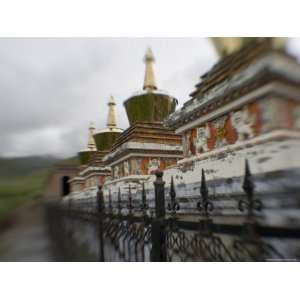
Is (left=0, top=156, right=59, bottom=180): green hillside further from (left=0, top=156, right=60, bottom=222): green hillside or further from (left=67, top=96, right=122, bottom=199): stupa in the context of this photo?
(left=67, top=96, right=122, bottom=199): stupa

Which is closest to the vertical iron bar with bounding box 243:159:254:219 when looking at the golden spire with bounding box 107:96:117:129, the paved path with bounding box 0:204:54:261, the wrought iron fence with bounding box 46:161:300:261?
the wrought iron fence with bounding box 46:161:300:261

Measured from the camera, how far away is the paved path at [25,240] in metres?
1.62

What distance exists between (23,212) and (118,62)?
1160 millimetres

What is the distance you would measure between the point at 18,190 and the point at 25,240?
0.33m

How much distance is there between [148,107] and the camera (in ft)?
6.69

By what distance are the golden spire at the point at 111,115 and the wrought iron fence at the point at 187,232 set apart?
1.90 ft

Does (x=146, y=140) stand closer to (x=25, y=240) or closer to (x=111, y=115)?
(x=111, y=115)

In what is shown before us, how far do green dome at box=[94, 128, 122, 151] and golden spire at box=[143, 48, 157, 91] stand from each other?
0.50 meters

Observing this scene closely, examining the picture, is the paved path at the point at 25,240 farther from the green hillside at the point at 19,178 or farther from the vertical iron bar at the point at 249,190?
the vertical iron bar at the point at 249,190

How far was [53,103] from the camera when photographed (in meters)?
1.67

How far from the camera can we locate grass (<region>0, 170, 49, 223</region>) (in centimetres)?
167

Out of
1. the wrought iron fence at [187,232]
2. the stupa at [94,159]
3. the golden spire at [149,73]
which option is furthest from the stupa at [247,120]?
the stupa at [94,159]

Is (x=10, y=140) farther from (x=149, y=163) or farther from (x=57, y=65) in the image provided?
(x=149, y=163)

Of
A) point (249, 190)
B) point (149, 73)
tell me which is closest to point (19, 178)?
point (149, 73)
